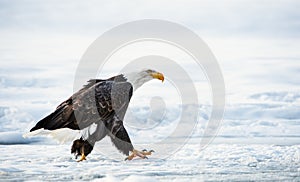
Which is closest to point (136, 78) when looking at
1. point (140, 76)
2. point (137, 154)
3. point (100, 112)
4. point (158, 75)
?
point (140, 76)

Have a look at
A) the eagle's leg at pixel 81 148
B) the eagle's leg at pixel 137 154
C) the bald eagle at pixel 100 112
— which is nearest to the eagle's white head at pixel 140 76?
the bald eagle at pixel 100 112

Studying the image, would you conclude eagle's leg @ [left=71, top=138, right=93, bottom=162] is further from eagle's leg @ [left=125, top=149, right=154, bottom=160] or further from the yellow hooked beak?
the yellow hooked beak

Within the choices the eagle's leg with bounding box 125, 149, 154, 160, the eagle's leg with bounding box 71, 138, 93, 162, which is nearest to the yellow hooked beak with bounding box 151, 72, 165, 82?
the eagle's leg with bounding box 125, 149, 154, 160

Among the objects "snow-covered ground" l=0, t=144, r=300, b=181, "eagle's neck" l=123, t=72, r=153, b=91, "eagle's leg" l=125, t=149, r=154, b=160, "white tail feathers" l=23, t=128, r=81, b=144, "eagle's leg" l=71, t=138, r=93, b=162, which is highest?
"eagle's neck" l=123, t=72, r=153, b=91

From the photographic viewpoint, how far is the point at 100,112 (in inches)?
228

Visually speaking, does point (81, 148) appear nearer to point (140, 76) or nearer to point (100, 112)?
point (100, 112)

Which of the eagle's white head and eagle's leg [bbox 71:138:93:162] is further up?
the eagle's white head

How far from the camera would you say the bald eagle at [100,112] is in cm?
580

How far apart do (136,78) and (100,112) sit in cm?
65

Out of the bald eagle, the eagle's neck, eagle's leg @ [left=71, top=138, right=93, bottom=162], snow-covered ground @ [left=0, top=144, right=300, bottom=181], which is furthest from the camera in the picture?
the eagle's neck

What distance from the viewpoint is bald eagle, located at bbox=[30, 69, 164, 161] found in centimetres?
580

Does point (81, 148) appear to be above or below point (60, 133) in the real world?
below

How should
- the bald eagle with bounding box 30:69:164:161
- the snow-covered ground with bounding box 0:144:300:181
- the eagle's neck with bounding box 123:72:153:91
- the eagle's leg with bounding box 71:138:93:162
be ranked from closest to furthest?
1. the snow-covered ground with bounding box 0:144:300:181
2. the bald eagle with bounding box 30:69:164:161
3. the eagle's leg with bounding box 71:138:93:162
4. the eagle's neck with bounding box 123:72:153:91

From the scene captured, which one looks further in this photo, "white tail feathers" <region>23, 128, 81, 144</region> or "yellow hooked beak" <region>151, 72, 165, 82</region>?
"yellow hooked beak" <region>151, 72, 165, 82</region>
